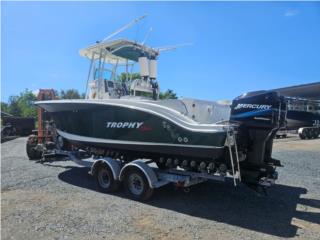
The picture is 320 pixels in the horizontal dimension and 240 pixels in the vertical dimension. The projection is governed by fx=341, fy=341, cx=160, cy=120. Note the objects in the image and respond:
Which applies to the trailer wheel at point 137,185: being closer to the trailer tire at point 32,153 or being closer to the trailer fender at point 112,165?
the trailer fender at point 112,165

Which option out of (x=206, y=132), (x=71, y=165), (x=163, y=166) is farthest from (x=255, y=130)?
(x=71, y=165)

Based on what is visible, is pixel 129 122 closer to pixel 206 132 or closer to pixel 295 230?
pixel 206 132

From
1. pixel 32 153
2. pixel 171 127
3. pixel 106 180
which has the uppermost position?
pixel 171 127

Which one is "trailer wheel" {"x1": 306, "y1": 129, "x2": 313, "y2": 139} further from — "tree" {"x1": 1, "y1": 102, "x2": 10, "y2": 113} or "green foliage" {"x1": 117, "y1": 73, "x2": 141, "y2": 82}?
"tree" {"x1": 1, "y1": 102, "x2": 10, "y2": 113}

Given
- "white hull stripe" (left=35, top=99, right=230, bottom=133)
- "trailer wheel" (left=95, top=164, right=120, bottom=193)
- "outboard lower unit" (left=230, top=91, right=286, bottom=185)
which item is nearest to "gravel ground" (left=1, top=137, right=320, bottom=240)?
"trailer wheel" (left=95, top=164, right=120, bottom=193)

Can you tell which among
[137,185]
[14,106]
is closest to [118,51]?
[137,185]

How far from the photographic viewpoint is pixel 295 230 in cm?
483

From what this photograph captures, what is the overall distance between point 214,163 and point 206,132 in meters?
0.63

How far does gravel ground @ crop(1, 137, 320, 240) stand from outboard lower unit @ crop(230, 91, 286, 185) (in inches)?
24.9

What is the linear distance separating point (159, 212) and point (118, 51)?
15.3 feet

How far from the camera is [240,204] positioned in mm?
6156

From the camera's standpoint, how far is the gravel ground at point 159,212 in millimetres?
4727

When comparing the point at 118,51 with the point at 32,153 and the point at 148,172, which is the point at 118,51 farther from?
the point at 32,153

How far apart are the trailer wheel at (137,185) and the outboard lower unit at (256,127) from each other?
1.73 metres
